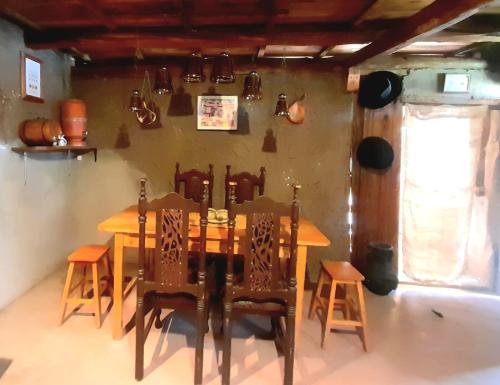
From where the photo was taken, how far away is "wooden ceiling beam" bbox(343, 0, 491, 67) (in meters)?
1.81

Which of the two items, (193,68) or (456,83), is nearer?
(193,68)

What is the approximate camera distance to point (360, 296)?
2.40m

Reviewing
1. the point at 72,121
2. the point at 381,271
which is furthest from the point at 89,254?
the point at 381,271

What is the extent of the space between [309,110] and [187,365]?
2594 mm

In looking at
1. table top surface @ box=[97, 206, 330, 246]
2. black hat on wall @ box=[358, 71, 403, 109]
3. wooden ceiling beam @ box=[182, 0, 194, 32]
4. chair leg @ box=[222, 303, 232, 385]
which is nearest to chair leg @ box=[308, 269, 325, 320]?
table top surface @ box=[97, 206, 330, 246]

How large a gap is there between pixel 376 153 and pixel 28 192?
3217 mm

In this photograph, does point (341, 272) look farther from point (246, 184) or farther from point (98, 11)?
point (98, 11)

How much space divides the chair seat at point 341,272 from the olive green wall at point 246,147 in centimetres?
104

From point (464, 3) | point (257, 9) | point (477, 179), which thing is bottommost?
point (477, 179)

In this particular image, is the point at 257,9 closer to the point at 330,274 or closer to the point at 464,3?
the point at 464,3

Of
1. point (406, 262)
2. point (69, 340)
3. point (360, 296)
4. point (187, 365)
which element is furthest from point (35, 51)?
point (406, 262)

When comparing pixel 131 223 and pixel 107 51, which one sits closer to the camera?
pixel 131 223

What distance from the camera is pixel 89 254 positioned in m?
2.69

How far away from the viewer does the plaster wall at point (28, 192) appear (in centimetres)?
275
